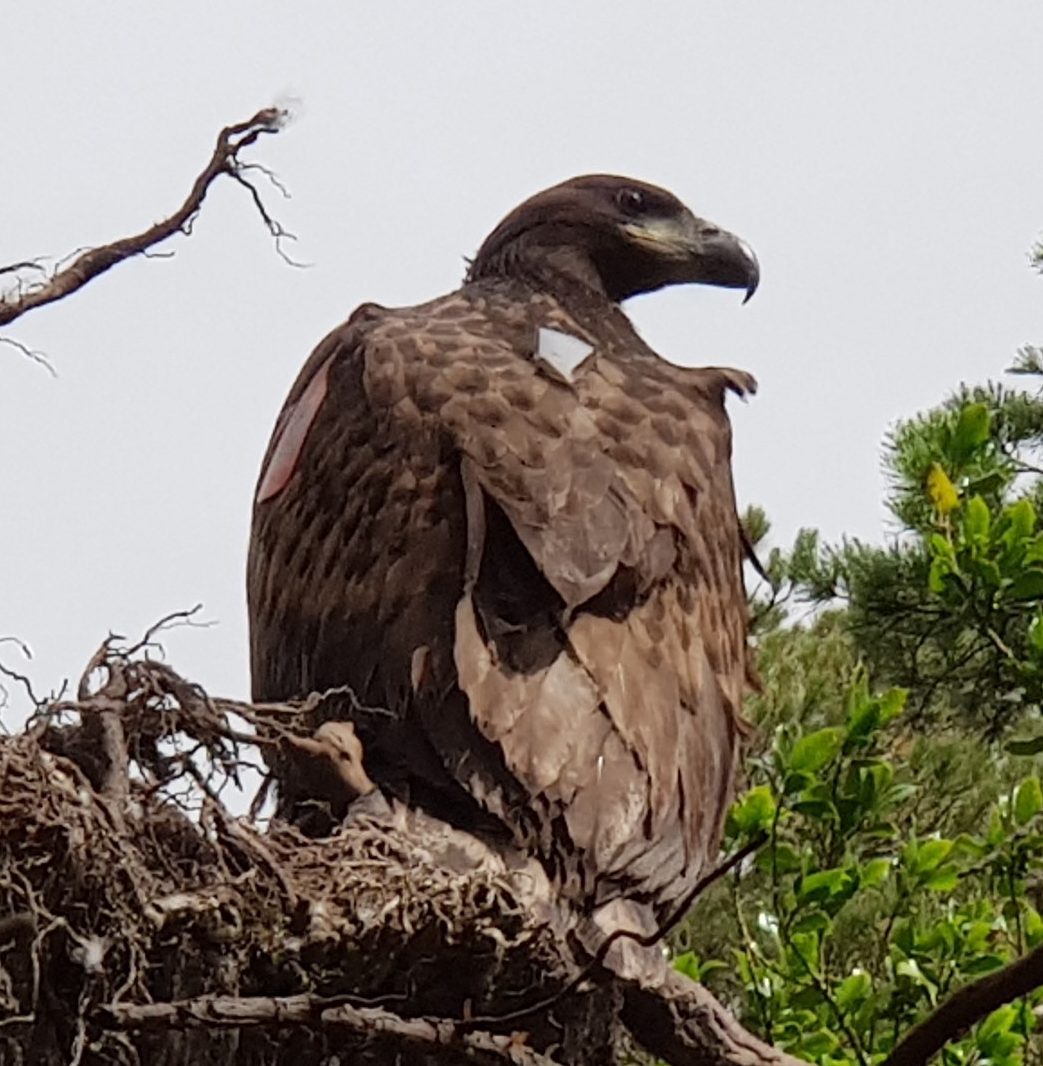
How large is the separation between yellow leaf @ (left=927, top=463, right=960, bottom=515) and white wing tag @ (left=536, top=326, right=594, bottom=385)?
20.2 inches

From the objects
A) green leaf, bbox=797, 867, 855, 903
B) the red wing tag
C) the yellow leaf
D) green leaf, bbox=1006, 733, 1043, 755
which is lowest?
green leaf, bbox=797, 867, 855, 903

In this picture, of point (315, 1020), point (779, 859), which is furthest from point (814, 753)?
point (315, 1020)

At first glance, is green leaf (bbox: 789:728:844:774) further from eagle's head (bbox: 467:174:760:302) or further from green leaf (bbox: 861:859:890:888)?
eagle's head (bbox: 467:174:760:302)

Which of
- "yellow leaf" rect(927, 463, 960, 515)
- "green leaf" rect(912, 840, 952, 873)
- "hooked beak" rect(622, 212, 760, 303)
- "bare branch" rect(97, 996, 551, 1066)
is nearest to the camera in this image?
"bare branch" rect(97, 996, 551, 1066)

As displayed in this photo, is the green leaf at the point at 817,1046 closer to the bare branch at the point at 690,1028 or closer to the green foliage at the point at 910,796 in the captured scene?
the green foliage at the point at 910,796

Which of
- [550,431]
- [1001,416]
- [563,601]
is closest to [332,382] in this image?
[550,431]

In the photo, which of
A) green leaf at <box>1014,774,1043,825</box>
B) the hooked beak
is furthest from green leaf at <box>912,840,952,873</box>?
the hooked beak

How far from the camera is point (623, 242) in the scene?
11.3ft

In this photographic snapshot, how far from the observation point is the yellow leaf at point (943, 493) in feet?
10.1

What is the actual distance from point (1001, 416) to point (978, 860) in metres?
1.33

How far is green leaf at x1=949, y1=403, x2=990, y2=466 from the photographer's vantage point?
10.2 ft

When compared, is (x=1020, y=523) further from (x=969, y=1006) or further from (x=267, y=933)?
(x=267, y=933)

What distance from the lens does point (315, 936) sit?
2.03 meters

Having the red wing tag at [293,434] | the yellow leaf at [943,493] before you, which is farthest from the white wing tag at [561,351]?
the yellow leaf at [943,493]
